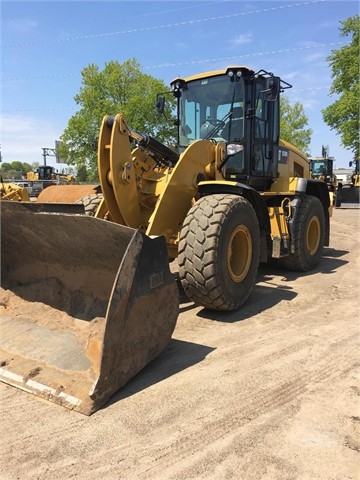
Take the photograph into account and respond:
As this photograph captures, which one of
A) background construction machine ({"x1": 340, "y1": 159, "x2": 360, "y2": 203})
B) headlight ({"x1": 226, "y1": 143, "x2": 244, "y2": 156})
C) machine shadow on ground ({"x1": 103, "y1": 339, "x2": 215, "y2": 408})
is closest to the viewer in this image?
machine shadow on ground ({"x1": 103, "y1": 339, "x2": 215, "y2": 408})

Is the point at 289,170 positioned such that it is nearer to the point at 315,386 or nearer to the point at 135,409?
the point at 315,386

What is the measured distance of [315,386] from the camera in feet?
10.0

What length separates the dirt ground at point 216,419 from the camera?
220 centimetres

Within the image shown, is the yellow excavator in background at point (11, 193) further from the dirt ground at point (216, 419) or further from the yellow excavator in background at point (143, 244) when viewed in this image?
the dirt ground at point (216, 419)

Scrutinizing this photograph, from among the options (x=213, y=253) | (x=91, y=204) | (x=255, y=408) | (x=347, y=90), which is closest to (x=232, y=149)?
(x=213, y=253)

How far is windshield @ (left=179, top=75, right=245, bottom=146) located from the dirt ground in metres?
2.96

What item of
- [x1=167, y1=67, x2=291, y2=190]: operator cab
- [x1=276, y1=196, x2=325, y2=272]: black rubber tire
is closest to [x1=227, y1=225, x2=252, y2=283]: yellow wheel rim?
[x1=167, y1=67, x2=291, y2=190]: operator cab

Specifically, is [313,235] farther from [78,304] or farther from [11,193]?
[11,193]

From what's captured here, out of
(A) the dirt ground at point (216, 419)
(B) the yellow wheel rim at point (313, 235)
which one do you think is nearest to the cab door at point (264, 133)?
(B) the yellow wheel rim at point (313, 235)

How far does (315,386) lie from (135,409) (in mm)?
1305

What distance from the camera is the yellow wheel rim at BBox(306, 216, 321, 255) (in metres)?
7.37

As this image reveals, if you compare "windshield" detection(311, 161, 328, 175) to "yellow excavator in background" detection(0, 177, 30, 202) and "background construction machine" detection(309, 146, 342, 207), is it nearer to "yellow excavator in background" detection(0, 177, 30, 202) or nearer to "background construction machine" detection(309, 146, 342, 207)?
"background construction machine" detection(309, 146, 342, 207)

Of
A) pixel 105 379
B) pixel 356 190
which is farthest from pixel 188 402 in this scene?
pixel 356 190

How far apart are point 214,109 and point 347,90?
2578 centimetres
